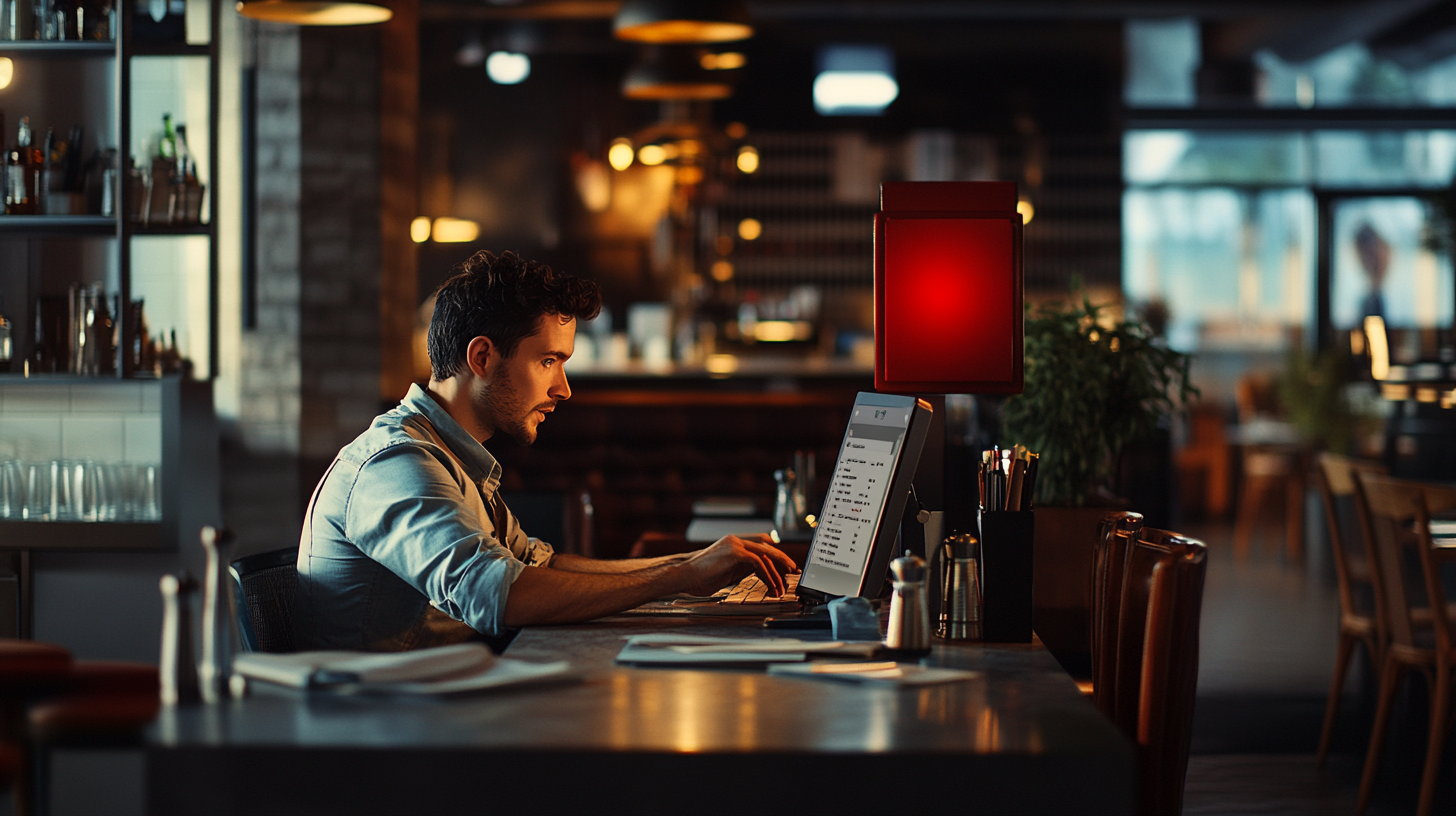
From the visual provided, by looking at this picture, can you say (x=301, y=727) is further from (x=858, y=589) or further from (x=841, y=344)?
(x=841, y=344)

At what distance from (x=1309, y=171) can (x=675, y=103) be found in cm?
659

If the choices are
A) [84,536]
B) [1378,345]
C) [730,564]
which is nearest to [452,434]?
[730,564]

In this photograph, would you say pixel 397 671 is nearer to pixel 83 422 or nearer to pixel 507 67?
pixel 83 422

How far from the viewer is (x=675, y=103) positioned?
8695 mm

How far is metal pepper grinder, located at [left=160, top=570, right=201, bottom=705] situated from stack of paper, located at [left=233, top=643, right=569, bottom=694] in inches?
2.3

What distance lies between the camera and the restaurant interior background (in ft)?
14.1

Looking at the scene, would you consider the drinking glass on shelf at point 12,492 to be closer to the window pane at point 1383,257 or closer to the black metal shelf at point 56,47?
the black metal shelf at point 56,47

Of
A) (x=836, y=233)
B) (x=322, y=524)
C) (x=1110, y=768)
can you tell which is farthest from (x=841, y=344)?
(x=1110, y=768)

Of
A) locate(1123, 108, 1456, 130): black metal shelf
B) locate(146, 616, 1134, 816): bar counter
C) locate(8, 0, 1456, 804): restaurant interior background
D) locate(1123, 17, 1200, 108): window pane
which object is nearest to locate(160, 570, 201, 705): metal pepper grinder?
locate(146, 616, 1134, 816): bar counter

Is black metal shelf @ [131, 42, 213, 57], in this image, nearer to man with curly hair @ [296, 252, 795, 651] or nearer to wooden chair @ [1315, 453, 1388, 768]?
man with curly hair @ [296, 252, 795, 651]

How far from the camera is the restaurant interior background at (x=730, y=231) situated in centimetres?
429

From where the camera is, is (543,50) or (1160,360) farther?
(543,50)

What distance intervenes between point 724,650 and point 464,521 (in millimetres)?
447

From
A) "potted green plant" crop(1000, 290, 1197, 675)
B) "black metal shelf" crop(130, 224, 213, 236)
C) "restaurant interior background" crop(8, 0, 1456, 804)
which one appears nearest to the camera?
"potted green plant" crop(1000, 290, 1197, 675)
